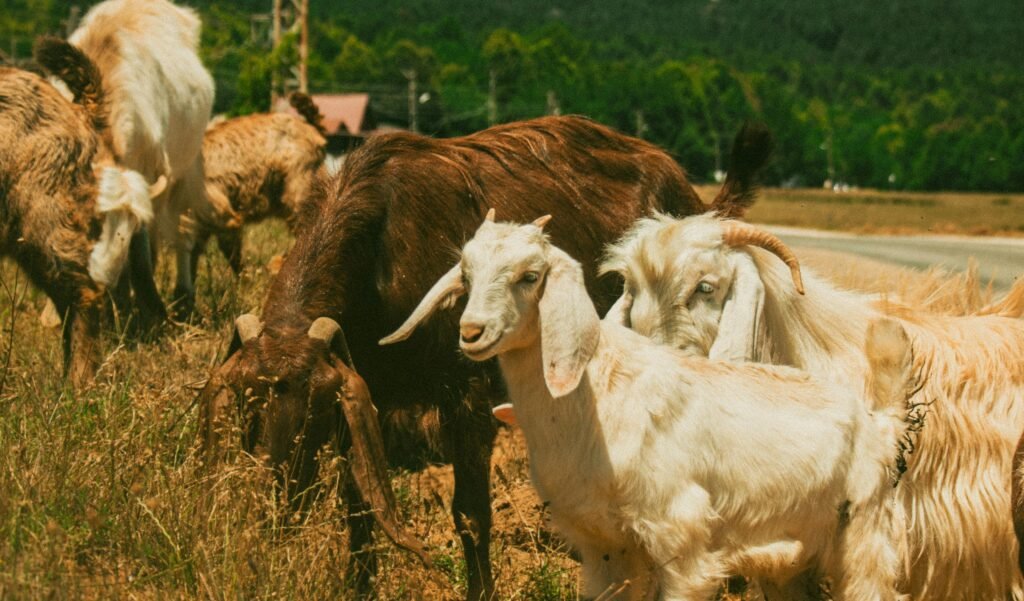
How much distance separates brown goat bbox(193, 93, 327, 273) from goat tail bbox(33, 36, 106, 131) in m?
3.26

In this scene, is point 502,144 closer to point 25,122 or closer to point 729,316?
point 729,316

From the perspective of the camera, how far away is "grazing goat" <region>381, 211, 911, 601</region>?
417cm

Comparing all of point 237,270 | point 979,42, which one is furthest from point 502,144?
point 979,42

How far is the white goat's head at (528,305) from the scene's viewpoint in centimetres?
407

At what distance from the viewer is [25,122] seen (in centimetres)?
734

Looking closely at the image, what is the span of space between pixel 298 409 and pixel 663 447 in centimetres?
134

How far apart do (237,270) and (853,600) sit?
7.55 m

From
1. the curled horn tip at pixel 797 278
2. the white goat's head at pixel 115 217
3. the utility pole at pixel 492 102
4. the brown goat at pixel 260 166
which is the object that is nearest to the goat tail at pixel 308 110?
the brown goat at pixel 260 166

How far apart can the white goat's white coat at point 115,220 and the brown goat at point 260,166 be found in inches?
133

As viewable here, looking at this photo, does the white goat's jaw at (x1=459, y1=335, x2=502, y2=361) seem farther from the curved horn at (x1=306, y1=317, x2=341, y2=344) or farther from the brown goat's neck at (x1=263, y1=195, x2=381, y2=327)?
the brown goat's neck at (x1=263, y1=195, x2=381, y2=327)

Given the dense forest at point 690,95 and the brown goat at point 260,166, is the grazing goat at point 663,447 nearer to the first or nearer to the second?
the brown goat at point 260,166

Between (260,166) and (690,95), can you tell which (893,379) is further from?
(690,95)

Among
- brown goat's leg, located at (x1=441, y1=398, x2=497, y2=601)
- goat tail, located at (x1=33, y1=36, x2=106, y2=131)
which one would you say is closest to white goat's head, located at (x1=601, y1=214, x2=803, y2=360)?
brown goat's leg, located at (x1=441, y1=398, x2=497, y2=601)

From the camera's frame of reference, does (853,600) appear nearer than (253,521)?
Yes
